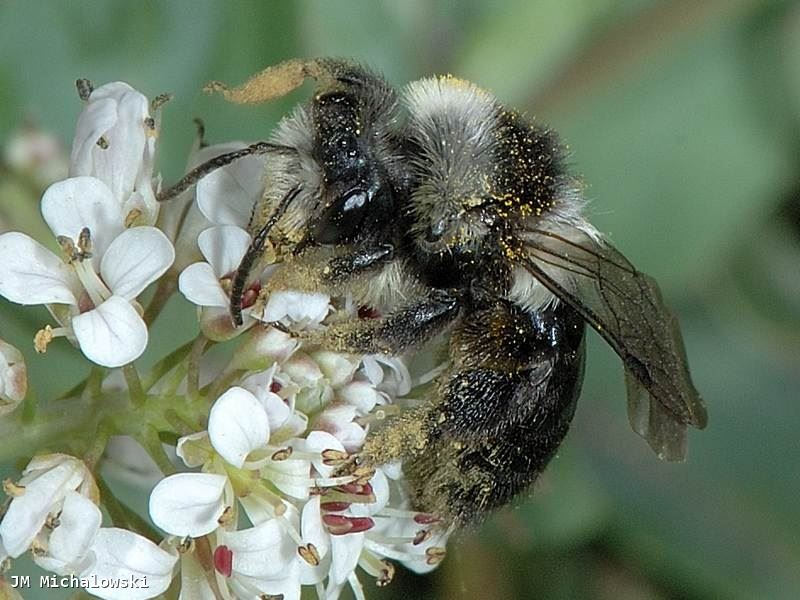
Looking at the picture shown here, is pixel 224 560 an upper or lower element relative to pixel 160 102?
lower

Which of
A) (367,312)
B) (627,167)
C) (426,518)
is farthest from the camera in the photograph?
(627,167)

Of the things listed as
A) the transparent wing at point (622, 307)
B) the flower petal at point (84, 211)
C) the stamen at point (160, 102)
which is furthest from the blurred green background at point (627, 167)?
the transparent wing at point (622, 307)

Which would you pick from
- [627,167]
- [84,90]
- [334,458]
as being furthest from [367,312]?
[627,167]

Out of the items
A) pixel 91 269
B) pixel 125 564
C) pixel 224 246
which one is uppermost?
pixel 224 246

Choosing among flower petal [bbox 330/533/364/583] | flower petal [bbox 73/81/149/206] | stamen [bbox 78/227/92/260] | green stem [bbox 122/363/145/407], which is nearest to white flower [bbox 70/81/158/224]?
flower petal [bbox 73/81/149/206]

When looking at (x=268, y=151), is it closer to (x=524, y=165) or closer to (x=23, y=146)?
(x=524, y=165)

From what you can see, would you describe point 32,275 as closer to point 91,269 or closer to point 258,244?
point 91,269

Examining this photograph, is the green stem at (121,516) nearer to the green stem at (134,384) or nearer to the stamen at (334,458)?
the green stem at (134,384)
